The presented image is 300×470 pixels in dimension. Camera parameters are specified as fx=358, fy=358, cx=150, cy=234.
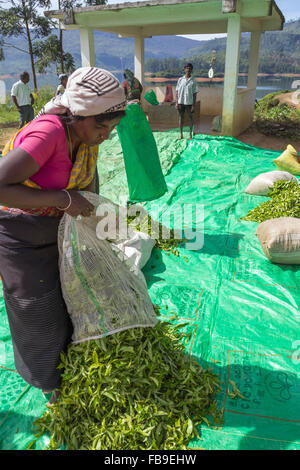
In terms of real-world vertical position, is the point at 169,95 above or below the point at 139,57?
below

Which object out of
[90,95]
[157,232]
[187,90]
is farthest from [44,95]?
[90,95]

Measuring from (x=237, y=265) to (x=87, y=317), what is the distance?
6.53ft

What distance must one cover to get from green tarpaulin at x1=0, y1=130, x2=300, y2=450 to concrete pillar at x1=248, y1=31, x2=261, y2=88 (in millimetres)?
6170

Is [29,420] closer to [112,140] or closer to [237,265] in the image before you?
[237,265]

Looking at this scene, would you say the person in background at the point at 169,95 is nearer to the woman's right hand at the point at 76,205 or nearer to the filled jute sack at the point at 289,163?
the filled jute sack at the point at 289,163

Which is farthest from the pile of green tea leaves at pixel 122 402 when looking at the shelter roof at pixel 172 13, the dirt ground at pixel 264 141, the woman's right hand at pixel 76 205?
the shelter roof at pixel 172 13

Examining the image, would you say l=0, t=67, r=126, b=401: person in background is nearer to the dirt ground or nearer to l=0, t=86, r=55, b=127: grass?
the dirt ground

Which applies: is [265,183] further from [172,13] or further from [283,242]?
[172,13]

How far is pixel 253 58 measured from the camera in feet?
32.2

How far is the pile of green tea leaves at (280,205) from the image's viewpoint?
3.96 metres

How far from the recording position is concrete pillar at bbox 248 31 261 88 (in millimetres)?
9758
